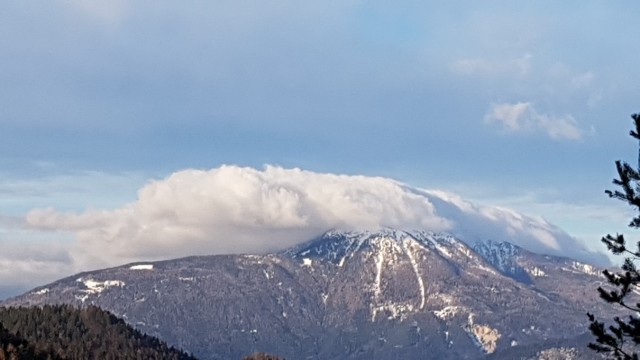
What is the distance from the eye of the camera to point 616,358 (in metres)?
65.1

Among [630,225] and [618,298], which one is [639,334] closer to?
[618,298]

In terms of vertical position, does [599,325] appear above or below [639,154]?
below

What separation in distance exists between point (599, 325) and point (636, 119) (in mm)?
14299

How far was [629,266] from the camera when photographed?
2559 inches

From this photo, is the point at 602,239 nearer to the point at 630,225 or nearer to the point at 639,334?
the point at 630,225

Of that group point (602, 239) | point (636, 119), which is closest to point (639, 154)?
point (636, 119)

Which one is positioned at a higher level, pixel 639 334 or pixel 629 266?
pixel 629 266

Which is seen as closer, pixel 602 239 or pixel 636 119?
pixel 636 119

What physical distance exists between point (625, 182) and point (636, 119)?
14.8 ft

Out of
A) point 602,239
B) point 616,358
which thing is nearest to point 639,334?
point 616,358

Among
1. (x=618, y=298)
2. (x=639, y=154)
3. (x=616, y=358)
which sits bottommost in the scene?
(x=616, y=358)

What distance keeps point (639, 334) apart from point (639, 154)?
12.4 m

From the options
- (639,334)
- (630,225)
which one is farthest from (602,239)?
(639,334)

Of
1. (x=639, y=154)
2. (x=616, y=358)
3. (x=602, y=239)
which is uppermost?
(x=639, y=154)
